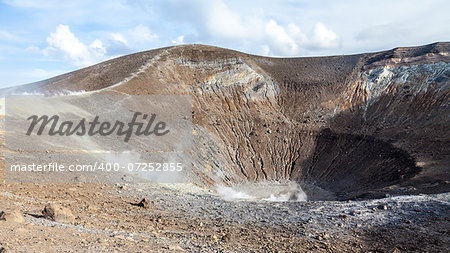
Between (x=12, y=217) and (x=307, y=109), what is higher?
(x=307, y=109)

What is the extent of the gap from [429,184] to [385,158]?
7354 millimetres

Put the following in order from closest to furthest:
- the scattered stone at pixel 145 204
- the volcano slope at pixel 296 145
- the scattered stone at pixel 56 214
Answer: the scattered stone at pixel 56 214, the volcano slope at pixel 296 145, the scattered stone at pixel 145 204

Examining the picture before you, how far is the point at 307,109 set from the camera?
34500mm

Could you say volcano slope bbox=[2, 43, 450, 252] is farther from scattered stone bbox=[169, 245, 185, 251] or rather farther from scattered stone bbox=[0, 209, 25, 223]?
scattered stone bbox=[0, 209, 25, 223]

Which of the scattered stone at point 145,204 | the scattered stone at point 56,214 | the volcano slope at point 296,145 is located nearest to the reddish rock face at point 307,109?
the volcano slope at point 296,145

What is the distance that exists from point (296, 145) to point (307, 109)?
5766 millimetres

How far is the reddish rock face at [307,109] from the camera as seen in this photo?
25.0 m

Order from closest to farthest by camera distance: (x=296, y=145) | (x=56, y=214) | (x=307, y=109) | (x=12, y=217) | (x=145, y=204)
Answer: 1. (x=12, y=217)
2. (x=56, y=214)
3. (x=145, y=204)
4. (x=296, y=145)
5. (x=307, y=109)

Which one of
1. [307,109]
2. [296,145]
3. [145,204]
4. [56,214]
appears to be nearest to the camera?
[56,214]

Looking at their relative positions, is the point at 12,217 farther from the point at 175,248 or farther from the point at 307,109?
the point at 307,109

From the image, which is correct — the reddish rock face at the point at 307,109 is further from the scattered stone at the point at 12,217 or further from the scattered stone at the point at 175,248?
the scattered stone at the point at 12,217

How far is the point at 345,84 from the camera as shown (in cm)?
3662

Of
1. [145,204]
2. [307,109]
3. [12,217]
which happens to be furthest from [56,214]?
[307,109]

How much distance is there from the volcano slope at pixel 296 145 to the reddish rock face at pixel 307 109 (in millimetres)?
121
